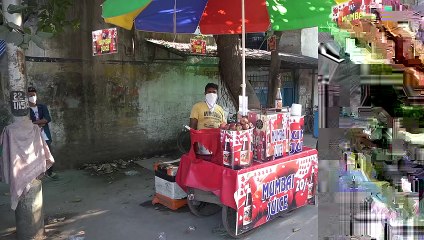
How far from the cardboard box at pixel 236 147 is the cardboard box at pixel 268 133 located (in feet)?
0.73

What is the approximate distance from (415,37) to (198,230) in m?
3.56

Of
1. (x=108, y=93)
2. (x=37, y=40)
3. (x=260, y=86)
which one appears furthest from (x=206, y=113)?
(x=260, y=86)

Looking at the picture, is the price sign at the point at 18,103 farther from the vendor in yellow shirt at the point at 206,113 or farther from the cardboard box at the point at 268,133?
the cardboard box at the point at 268,133

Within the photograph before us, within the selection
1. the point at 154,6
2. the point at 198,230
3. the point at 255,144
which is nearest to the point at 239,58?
the point at 154,6

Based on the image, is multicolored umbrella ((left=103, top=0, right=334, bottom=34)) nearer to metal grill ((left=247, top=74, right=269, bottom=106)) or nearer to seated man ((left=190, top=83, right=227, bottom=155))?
seated man ((left=190, top=83, right=227, bottom=155))

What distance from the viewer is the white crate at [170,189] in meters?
5.50

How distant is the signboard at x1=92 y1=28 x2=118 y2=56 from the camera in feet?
26.0

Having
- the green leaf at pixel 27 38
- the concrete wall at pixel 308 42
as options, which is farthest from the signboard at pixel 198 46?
the green leaf at pixel 27 38

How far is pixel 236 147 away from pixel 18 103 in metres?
2.66

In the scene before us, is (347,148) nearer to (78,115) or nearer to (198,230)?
(198,230)

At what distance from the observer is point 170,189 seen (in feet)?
18.2

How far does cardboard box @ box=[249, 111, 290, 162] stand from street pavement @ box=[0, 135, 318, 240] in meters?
1.04

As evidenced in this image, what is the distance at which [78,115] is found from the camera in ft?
27.3

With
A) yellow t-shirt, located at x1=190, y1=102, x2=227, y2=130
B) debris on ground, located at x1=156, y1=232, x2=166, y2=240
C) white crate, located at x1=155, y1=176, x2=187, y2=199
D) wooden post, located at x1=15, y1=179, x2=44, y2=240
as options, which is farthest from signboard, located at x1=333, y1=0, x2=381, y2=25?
wooden post, located at x1=15, y1=179, x2=44, y2=240
